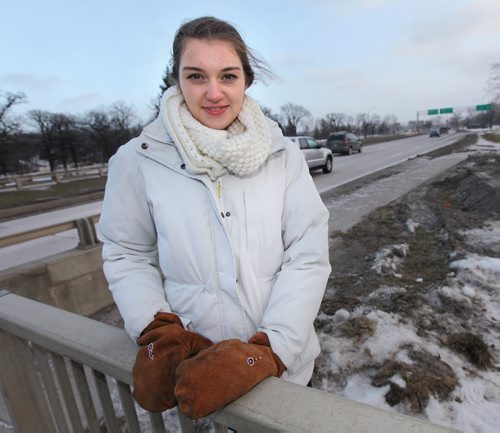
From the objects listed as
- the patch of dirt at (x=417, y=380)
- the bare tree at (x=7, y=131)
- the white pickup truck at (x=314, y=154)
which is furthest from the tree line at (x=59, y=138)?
the patch of dirt at (x=417, y=380)

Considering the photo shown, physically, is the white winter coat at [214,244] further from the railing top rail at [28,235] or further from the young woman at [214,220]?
the railing top rail at [28,235]

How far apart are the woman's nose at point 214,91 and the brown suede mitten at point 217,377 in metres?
0.93

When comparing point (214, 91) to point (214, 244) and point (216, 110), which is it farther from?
point (214, 244)

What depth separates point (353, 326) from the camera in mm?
3408

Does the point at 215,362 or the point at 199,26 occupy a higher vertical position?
the point at 199,26

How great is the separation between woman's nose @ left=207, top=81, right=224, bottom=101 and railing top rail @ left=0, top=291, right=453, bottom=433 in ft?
3.17

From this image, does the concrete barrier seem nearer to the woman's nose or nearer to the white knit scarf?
the white knit scarf

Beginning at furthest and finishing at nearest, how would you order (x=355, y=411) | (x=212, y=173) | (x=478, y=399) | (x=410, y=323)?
(x=410, y=323), (x=478, y=399), (x=212, y=173), (x=355, y=411)

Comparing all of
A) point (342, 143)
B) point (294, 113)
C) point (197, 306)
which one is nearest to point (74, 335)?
point (197, 306)

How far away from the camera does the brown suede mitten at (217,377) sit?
3.00ft

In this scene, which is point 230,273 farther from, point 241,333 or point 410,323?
point 410,323

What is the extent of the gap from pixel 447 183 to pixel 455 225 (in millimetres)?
5173

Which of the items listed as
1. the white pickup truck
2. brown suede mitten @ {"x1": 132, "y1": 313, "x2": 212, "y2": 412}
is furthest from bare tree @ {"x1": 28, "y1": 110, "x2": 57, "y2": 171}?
brown suede mitten @ {"x1": 132, "y1": 313, "x2": 212, "y2": 412}

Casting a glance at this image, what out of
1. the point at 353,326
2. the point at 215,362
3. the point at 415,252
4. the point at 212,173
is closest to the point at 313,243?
the point at 212,173
